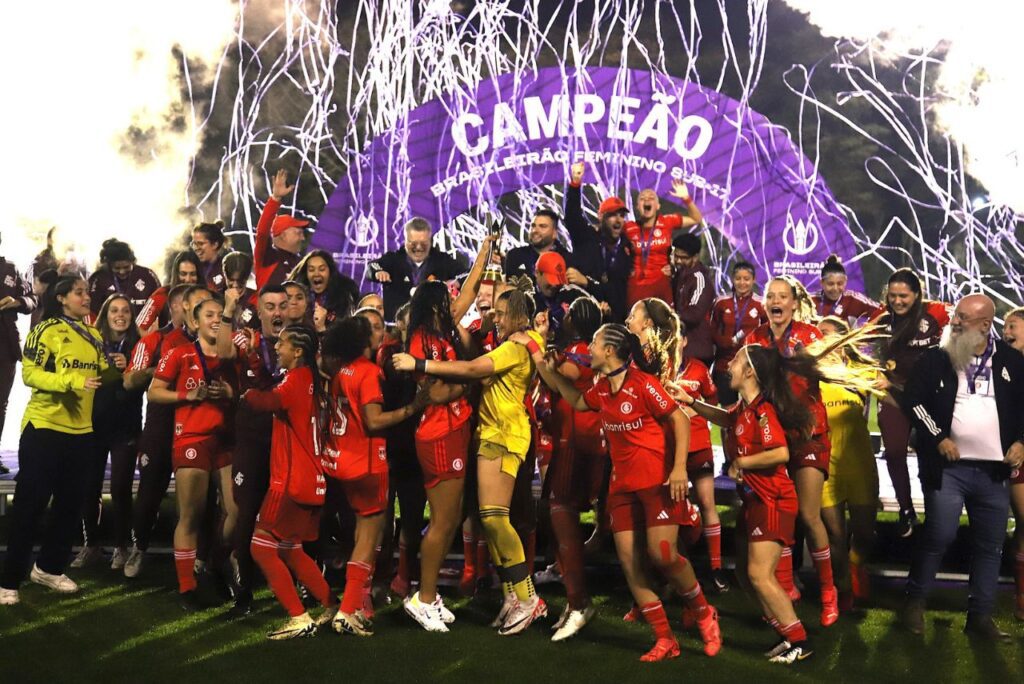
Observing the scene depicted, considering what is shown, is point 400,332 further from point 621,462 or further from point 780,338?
point 780,338

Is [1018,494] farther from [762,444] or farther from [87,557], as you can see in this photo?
[87,557]

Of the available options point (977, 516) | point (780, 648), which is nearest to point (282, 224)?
point (780, 648)

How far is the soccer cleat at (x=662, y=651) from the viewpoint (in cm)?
493

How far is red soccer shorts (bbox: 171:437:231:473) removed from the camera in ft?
18.5

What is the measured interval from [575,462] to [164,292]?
2.94 m

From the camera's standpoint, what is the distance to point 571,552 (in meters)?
5.44

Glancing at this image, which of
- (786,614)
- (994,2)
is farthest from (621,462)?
(994,2)

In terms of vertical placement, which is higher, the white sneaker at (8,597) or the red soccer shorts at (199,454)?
the red soccer shorts at (199,454)

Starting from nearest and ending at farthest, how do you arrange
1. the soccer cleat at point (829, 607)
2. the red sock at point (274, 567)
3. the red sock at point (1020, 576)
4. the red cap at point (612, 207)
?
the red sock at point (274, 567) → the soccer cleat at point (829, 607) → the red sock at point (1020, 576) → the red cap at point (612, 207)

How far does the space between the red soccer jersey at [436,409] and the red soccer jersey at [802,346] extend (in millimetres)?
1462

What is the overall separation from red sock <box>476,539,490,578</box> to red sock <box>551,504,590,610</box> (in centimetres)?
69

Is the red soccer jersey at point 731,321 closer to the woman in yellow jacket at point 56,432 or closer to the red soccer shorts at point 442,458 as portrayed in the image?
the red soccer shorts at point 442,458

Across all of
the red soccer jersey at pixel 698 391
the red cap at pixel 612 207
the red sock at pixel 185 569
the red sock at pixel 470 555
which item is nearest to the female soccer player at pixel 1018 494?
the red soccer jersey at pixel 698 391

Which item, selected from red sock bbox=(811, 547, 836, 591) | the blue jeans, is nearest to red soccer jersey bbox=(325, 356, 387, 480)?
red sock bbox=(811, 547, 836, 591)
